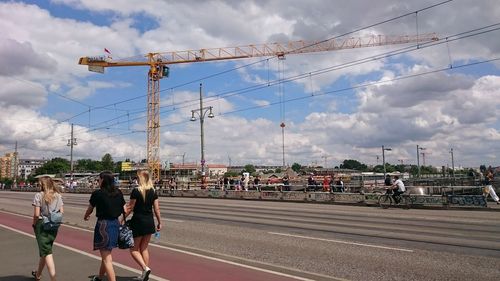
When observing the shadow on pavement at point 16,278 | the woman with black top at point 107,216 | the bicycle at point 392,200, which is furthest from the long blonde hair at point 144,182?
the bicycle at point 392,200

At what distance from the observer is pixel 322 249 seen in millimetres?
10570

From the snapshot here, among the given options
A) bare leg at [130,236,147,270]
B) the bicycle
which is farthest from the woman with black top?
the bicycle

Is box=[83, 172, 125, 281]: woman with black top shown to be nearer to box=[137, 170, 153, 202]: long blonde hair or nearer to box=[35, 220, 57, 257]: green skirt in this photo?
box=[137, 170, 153, 202]: long blonde hair

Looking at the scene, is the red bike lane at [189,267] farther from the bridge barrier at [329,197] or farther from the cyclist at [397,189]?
the bridge barrier at [329,197]

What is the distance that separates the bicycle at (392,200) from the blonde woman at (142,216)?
18448 millimetres

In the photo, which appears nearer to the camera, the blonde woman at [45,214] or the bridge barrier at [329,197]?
the blonde woman at [45,214]

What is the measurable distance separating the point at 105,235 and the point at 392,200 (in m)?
20.3

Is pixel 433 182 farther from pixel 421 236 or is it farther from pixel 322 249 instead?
pixel 322 249

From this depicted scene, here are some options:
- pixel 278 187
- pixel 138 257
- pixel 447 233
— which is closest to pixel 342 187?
pixel 278 187

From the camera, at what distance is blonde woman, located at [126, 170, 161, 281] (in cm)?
733

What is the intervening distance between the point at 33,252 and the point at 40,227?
12.1 ft

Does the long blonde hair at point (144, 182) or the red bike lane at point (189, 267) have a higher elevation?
the long blonde hair at point (144, 182)

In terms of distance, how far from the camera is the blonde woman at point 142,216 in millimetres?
7328

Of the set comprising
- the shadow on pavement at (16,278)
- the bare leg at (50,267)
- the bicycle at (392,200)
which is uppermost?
the bicycle at (392,200)
